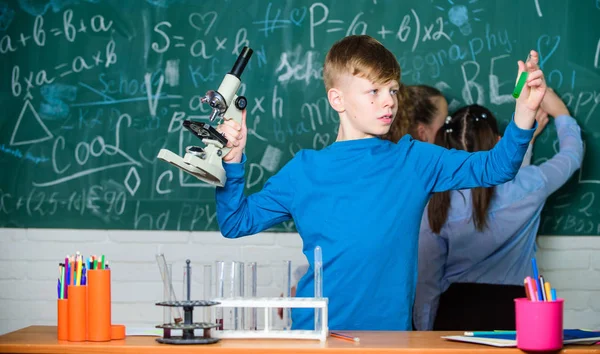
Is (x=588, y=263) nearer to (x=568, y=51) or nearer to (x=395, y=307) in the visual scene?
(x=568, y=51)

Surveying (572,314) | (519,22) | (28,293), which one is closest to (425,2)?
(519,22)

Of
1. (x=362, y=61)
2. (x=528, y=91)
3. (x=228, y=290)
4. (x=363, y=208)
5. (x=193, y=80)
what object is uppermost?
Answer: (x=193, y=80)

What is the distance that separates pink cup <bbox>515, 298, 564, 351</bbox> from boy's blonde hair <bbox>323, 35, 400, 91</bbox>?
0.82 m

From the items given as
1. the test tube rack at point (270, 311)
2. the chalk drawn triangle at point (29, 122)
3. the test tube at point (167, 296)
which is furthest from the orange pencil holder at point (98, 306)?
the chalk drawn triangle at point (29, 122)

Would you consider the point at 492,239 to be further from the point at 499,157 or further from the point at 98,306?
the point at 98,306

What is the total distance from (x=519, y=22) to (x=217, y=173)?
6.56 feet

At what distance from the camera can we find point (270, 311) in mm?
1857

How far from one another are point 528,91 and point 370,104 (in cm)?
44

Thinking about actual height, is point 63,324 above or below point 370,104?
below

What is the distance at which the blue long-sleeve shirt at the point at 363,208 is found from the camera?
85.5 inches

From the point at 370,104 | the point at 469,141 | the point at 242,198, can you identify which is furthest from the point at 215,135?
the point at 469,141

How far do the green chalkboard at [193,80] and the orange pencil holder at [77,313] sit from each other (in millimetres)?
1781

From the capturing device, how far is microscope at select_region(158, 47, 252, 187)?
199 centimetres

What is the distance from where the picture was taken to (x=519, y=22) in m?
3.58
